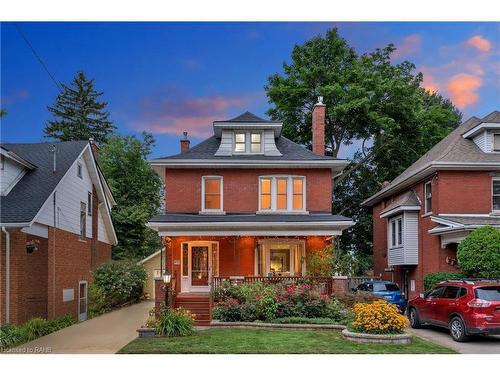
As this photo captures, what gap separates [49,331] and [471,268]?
601 inches

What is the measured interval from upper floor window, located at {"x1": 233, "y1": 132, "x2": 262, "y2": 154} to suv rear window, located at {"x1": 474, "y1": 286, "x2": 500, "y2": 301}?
12088 millimetres

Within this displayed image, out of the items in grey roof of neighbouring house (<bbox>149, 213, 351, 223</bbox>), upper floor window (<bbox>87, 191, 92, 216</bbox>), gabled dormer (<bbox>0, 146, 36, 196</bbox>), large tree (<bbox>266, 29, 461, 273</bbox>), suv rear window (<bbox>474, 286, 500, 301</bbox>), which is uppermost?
large tree (<bbox>266, 29, 461, 273</bbox>)

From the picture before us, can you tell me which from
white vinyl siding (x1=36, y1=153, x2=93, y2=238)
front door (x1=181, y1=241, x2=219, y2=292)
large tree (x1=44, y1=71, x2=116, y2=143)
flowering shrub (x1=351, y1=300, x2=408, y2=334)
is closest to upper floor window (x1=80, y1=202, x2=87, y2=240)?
white vinyl siding (x1=36, y1=153, x2=93, y2=238)

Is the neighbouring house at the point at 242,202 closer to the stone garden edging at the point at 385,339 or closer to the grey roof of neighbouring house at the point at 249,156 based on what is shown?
the grey roof of neighbouring house at the point at 249,156

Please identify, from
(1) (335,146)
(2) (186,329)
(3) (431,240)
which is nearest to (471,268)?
(3) (431,240)

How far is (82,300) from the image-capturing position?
80.1 ft

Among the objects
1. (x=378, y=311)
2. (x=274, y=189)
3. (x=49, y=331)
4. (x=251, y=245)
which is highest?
(x=274, y=189)

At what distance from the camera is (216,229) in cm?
2252

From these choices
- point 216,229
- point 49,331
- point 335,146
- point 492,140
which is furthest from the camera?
point 335,146

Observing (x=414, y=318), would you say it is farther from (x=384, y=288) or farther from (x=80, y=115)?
(x=80, y=115)

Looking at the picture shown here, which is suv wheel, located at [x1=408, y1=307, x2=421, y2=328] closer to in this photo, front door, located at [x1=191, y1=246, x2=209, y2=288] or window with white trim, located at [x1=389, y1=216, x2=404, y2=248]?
front door, located at [x1=191, y1=246, x2=209, y2=288]

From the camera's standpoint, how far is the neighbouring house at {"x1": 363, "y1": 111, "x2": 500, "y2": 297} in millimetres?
24750

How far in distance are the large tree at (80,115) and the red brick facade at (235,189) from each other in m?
30.6

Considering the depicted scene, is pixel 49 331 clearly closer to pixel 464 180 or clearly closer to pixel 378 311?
pixel 378 311
